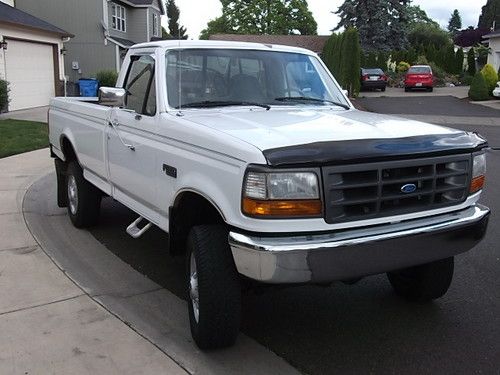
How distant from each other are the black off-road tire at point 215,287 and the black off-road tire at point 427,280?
4.83ft

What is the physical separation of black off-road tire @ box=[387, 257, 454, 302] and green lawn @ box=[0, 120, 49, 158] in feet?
30.6

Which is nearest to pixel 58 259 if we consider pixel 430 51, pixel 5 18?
pixel 5 18

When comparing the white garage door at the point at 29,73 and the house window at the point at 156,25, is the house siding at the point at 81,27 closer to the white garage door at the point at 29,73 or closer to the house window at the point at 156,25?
the white garage door at the point at 29,73

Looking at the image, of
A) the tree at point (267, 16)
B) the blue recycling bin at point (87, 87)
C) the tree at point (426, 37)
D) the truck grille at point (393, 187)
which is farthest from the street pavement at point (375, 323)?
the tree at point (426, 37)

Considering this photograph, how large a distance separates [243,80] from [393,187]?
72.7 inches

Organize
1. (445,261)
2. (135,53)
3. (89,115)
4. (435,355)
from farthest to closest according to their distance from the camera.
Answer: (89,115), (135,53), (445,261), (435,355)

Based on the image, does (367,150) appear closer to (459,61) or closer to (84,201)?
(84,201)

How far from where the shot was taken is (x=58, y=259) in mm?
5383

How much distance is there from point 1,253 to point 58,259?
0.61 m

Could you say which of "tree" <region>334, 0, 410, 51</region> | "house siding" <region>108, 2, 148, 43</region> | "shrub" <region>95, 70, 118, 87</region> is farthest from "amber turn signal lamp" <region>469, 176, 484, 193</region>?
"tree" <region>334, 0, 410, 51</region>

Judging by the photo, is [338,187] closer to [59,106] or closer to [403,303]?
[403,303]

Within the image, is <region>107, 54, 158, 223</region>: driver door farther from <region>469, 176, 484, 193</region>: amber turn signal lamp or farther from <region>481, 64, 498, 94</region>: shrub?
<region>481, 64, 498, 94</region>: shrub

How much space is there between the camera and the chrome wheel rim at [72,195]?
6.42 metres

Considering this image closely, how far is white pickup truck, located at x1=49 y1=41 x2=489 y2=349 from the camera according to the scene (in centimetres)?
310
